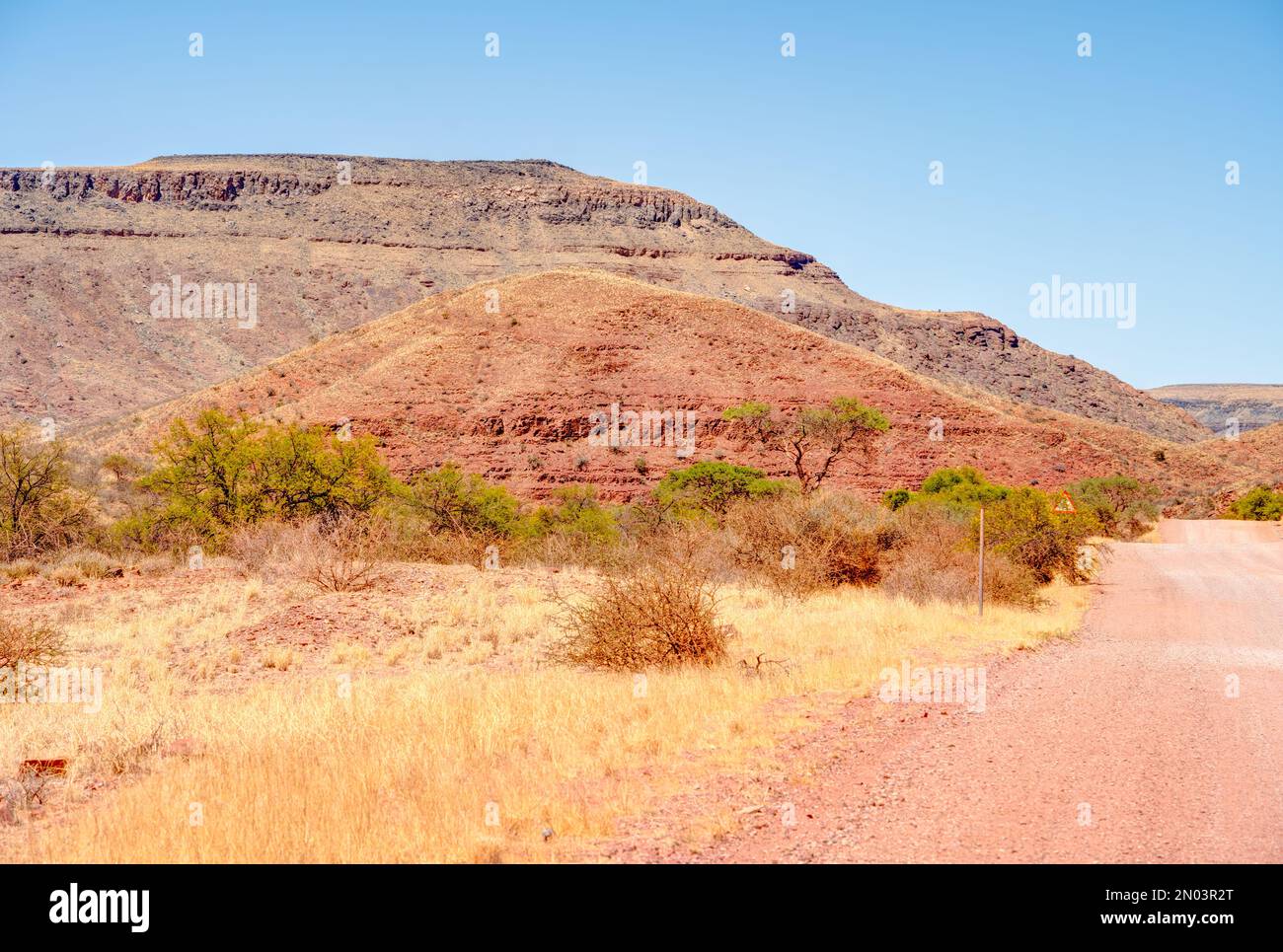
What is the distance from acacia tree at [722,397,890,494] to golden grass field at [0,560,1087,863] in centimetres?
2944

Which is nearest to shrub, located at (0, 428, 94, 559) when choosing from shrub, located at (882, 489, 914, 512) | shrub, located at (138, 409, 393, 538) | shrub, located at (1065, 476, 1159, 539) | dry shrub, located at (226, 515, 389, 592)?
shrub, located at (138, 409, 393, 538)

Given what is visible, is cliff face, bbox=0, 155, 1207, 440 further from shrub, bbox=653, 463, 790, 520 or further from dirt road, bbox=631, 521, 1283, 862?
dirt road, bbox=631, 521, 1283, 862

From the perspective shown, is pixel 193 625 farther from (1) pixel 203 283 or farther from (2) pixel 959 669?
(1) pixel 203 283

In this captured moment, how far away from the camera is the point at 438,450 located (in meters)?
51.6

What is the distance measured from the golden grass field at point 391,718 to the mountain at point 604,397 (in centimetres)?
3485

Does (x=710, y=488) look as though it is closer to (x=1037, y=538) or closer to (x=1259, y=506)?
(x=1037, y=538)

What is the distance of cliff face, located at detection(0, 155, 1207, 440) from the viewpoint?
274 ft

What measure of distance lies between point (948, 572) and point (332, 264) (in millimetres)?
97766

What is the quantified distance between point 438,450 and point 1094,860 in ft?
158

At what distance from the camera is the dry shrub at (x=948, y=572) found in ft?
55.5

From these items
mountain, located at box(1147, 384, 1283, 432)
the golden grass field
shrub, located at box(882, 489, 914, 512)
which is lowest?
the golden grass field

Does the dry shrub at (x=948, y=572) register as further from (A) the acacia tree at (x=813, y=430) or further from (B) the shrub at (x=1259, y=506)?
(B) the shrub at (x=1259, y=506)

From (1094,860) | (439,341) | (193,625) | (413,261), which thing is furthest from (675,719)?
(413,261)

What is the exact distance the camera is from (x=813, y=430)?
157 ft
